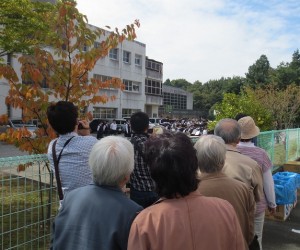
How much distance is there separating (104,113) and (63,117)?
31.8m

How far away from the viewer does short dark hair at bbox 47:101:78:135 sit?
2527 millimetres

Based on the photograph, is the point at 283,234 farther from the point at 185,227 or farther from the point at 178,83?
the point at 178,83

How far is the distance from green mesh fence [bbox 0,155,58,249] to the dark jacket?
125 centimetres

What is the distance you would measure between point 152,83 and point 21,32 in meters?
33.7

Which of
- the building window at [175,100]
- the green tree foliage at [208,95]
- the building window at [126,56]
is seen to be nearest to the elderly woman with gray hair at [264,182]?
the building window at [126,56]

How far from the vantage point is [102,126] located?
24016 mm

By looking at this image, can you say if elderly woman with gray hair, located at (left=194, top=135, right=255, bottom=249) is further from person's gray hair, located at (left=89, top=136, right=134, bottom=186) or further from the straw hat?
the straw hat

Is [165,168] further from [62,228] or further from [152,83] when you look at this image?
[152,83]

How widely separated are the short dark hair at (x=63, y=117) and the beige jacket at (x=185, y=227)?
121cm

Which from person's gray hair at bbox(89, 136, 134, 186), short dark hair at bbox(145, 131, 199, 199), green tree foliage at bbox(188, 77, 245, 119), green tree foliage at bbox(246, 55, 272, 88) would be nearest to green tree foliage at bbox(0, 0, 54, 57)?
person's gray hair at bbox(89, 136, 134, 186)

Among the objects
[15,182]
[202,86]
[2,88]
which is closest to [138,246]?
[15,182]

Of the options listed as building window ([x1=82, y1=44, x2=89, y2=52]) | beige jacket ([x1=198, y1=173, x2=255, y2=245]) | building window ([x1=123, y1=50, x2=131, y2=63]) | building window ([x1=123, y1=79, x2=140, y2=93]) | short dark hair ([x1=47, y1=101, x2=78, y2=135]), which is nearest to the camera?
beige jacket ([x1=198, y1=173, x2=255, y2=245])

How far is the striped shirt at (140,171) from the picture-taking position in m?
3.31

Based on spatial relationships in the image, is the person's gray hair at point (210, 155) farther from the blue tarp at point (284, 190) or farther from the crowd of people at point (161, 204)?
the blue tarp at point (284, 190)
